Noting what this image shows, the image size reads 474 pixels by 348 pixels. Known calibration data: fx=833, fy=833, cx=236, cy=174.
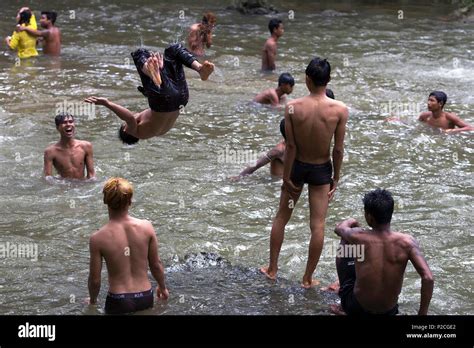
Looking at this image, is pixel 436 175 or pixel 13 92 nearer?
pixel 436 175

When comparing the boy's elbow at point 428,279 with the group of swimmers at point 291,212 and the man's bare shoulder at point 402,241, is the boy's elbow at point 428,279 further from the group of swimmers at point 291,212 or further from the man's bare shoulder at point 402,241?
the man's bare shoulder at point 402,241

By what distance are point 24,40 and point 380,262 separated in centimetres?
1188

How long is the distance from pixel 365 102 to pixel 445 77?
100 inches

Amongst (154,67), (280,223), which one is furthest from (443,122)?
(154,67)

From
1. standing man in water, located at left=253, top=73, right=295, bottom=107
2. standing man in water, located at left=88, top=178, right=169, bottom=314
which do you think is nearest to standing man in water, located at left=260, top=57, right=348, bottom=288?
standing man in water, located at left=88, top=178, right=169, bottom=314

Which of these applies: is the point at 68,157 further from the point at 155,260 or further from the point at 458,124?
the point at 458,124

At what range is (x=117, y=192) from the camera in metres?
5.53

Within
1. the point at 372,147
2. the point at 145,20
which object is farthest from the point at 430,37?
the point at 372,147

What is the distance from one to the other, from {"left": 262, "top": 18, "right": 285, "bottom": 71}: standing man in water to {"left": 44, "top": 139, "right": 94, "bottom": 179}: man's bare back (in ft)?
19.0

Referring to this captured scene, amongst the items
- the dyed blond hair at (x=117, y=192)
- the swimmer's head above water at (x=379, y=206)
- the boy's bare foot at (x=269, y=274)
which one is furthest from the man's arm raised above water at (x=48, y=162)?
the swimmer's head above water at (x=379, y=206)

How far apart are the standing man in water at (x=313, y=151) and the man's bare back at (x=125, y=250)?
1.57 m

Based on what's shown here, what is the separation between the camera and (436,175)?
1012 centimetres
